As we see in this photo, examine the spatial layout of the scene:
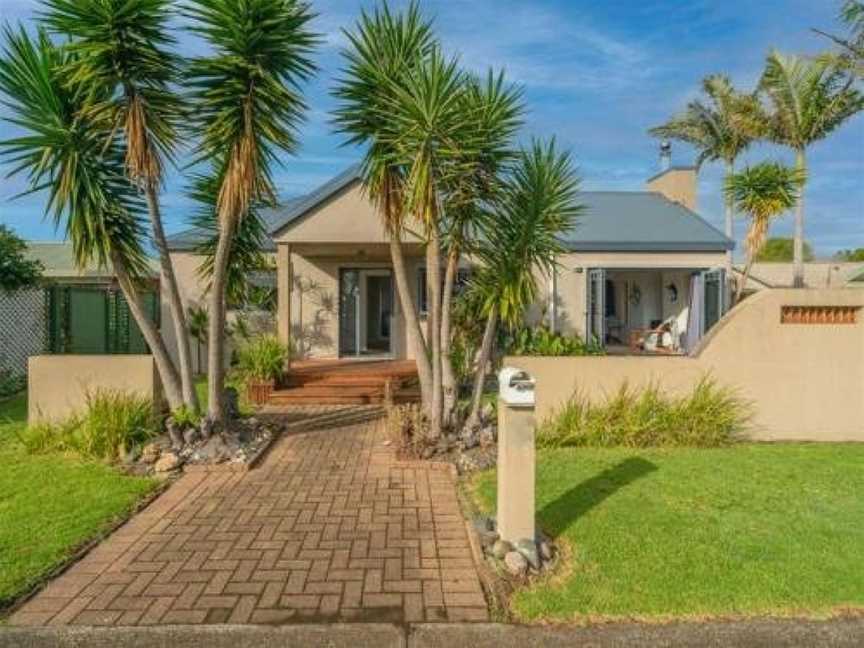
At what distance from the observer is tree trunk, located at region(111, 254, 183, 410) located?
753 cm

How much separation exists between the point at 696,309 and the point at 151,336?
12.8 metres

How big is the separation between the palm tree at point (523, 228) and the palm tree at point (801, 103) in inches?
625

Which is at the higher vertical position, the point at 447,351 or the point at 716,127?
the point at 716,127

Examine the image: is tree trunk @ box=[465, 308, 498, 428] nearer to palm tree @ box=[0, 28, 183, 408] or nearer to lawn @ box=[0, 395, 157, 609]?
lawn @ box=[0, 395, 157, 609]

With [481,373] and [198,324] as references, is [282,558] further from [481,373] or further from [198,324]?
[198,324]

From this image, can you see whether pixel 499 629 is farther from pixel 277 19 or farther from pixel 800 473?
pixel 277 19

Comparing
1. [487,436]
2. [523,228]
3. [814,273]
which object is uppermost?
[814,273]

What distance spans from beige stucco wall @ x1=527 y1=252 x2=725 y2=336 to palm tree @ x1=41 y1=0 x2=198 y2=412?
35.8 ft

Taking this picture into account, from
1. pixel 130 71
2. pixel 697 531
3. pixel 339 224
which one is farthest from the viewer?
pixel 339 224

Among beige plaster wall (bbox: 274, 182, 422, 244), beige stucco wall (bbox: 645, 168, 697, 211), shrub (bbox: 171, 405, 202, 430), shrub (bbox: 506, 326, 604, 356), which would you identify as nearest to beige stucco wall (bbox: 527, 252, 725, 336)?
shrub (bbox: 506, 326, 604, 356)

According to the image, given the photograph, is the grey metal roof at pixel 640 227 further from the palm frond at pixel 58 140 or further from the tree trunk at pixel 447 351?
the palm frond at pixel 58 140

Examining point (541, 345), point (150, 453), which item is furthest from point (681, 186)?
point (150, 453)

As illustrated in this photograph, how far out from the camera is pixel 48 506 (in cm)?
560

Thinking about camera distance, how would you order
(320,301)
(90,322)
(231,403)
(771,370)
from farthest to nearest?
(320,301) → (90,322) → (231,403) → (771,370)
